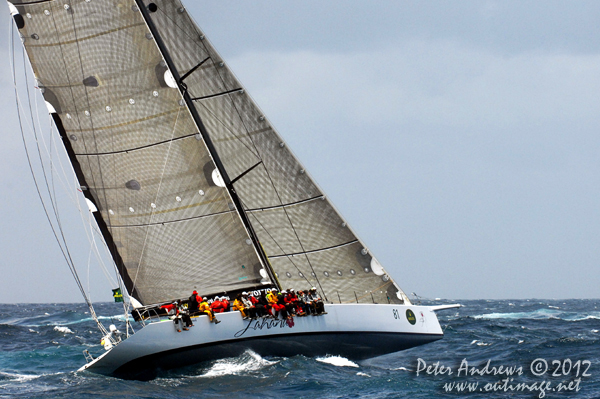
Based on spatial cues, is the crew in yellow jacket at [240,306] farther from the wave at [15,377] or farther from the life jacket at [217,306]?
the wave at [15,377]

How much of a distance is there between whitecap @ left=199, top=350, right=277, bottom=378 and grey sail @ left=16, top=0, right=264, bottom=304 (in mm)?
2768

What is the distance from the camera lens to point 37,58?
1809 centimetres

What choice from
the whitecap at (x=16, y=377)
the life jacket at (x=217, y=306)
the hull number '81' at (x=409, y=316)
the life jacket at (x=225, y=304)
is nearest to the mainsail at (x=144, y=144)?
the life jacket at (x=225, y=304)

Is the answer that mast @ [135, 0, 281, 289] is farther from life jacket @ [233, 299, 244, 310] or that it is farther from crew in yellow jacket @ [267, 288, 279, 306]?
life jacket @ [233, 299, 244, 310]

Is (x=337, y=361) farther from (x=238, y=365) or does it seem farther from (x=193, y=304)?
(x=193, y=304)

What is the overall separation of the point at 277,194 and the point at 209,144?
2640 millimetres

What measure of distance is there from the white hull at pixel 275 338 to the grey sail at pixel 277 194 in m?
1.65

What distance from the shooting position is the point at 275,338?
1670cm

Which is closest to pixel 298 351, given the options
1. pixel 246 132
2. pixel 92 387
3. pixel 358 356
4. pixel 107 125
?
pixel 358 356

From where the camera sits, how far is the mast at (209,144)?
18219 millimetres

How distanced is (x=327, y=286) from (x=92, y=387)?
24.5ft

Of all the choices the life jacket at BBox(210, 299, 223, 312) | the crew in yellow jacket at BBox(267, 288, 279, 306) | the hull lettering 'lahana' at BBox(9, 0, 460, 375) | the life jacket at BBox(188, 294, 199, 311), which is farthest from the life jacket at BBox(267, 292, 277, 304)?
the life jacket at BBox(188, 294, 199, 311)

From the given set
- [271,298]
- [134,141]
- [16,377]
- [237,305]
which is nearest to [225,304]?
[237,305]

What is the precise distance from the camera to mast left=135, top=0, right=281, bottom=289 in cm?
1822
